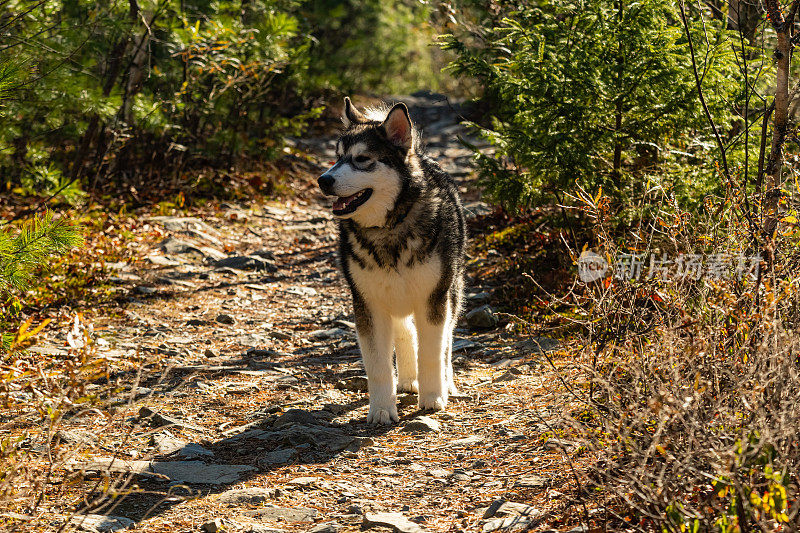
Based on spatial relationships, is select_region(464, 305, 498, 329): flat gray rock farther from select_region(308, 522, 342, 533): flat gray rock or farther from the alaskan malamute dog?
select_region(308, 522, 342, 533): flat gray rock

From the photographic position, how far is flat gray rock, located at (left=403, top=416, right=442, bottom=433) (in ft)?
17.6

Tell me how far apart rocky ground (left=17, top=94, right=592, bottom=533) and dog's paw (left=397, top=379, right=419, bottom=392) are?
0.53ft

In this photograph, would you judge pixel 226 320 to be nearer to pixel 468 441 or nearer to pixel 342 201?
pixel 342 201

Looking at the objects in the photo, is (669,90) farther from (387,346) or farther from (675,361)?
(675,361)

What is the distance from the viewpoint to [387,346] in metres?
5.56

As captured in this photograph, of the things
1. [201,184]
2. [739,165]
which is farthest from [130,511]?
[201,184]

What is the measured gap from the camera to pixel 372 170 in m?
5.47

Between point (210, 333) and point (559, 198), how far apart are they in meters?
3.48

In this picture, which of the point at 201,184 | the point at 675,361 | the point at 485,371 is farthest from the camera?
the point at 201,184

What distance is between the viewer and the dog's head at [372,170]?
5.38 meters

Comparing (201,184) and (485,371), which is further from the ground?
(201,184)

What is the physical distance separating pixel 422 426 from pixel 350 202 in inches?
61.5

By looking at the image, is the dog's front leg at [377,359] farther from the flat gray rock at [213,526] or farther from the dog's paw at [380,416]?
the flat gray rock at [213,526]

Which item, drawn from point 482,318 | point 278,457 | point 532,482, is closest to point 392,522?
point 532,482
